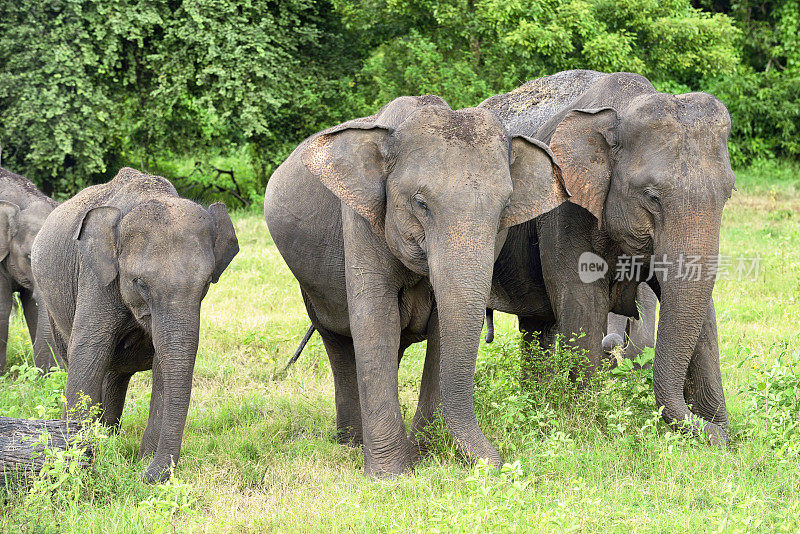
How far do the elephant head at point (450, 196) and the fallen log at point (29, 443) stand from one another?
1880 millimetres

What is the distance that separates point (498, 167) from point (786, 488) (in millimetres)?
2168

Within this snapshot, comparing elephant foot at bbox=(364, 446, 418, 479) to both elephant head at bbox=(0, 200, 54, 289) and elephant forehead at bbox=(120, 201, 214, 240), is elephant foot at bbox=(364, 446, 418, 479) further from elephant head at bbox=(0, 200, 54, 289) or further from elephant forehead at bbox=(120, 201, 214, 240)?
elephant head at bbox=(0, 200, 54, 289)

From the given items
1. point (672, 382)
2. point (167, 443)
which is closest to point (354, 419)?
point (167, 443)

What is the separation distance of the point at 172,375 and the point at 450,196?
1.74 meters

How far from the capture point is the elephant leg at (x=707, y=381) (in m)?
5.80

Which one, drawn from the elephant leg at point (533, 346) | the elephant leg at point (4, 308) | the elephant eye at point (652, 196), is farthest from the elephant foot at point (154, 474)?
the elephant leg at point (4, 308)

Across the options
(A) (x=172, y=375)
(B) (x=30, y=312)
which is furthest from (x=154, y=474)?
(B) (x=30, y=312)

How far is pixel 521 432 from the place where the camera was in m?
5.75

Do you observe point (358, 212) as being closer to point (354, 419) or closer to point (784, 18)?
point (354, 419)

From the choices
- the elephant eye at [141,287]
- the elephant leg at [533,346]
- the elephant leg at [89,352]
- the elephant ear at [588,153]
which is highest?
the elephant ear at [588,153]

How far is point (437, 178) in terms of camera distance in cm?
483

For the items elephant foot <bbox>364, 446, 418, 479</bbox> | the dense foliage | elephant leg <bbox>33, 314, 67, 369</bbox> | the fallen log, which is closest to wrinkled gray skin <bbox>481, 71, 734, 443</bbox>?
elephant foot <bbox>364, 446, 418, 479</bbox>

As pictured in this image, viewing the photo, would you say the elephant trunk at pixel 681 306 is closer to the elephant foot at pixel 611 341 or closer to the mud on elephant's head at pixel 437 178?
the mud on elephant's head at pixel 437 178

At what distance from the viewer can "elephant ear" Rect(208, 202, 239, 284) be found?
18.6ft
